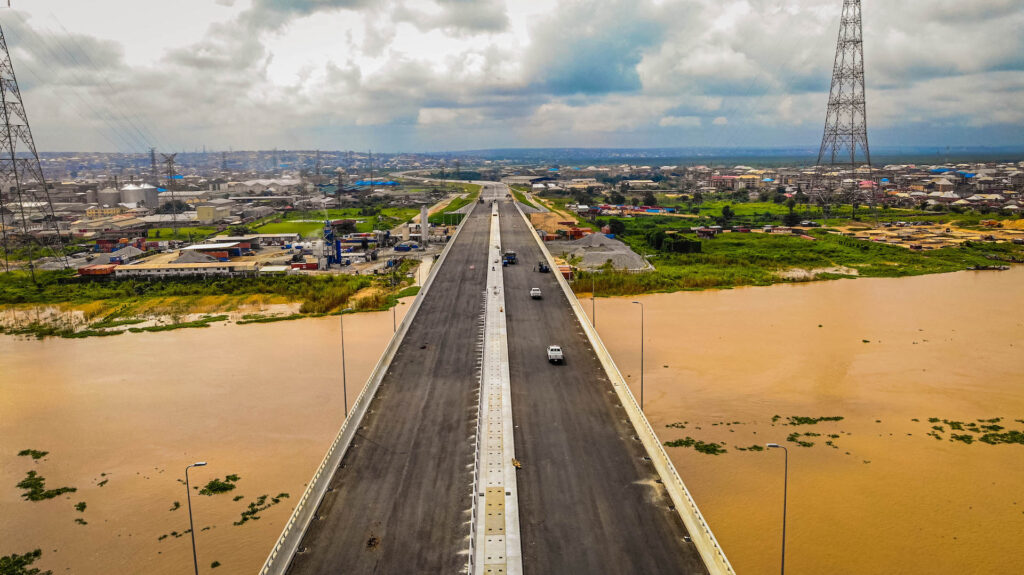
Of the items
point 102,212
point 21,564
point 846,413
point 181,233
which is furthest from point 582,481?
point 102,212

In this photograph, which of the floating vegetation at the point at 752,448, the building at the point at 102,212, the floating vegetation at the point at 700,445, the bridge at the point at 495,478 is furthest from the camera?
the building at the point at 102,212

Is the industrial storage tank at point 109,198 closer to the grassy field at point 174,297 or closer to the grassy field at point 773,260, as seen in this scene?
the grassy field at point 174,297

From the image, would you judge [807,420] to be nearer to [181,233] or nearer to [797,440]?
[797,440]

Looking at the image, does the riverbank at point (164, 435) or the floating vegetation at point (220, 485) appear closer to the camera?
the riverbank at point (164, 435)

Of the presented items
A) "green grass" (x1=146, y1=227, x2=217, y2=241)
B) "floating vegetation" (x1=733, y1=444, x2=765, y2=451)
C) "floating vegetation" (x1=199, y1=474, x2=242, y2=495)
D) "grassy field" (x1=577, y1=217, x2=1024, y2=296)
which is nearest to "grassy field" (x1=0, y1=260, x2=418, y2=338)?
"grassy field" (x1=577, y1=217, x2=1024, y2=296)

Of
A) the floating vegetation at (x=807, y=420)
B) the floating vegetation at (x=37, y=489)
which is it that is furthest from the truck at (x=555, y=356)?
the floating vegetation at (x=37, y=489)

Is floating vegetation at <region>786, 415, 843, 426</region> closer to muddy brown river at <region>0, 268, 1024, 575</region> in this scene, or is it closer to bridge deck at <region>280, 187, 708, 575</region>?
muddy brown river at <region>0, 268, 1024, 575</region>
